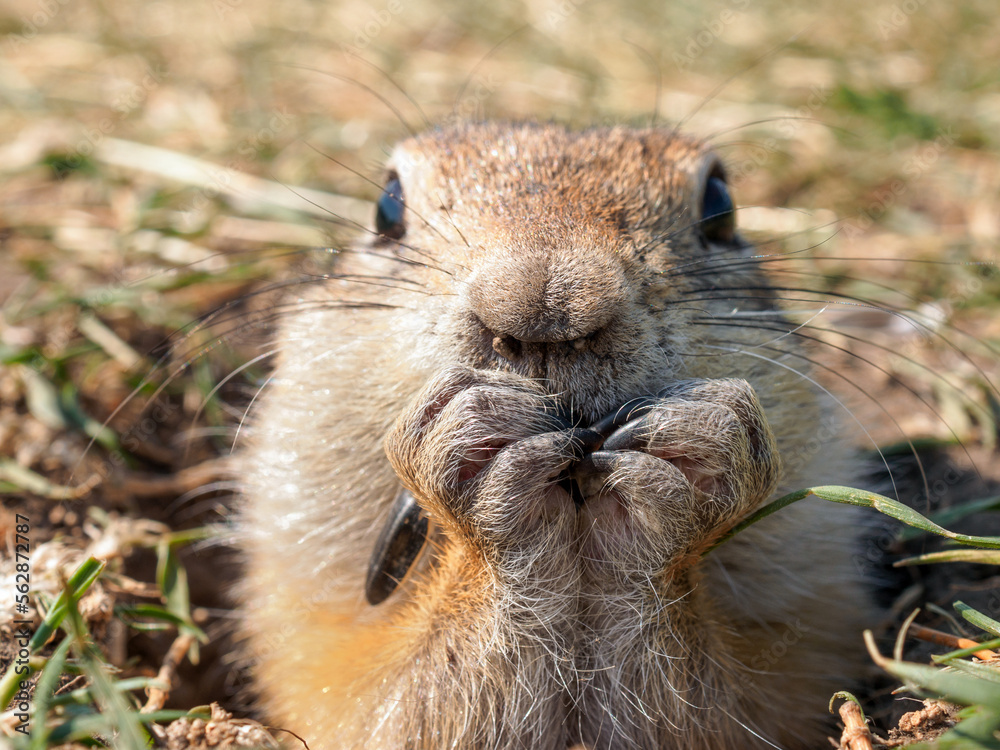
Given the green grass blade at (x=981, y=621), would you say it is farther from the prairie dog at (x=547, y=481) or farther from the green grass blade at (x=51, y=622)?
the green grass blade at (x=51, y=622)

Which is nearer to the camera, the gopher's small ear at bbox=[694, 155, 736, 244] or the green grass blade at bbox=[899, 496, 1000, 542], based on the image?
the green grass blade at bbox=[899, 496, 1000, 542]

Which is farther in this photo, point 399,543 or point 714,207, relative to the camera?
point 714,207

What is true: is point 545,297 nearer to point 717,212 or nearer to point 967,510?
point 717,212

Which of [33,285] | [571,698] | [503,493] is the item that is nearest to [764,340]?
[503,493]

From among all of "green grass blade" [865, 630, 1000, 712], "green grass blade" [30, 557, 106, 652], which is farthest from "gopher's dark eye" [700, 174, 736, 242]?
"green grass blade" [30, 557, 106, 652]

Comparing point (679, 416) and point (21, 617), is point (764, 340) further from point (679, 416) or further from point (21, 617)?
point (21, 617)

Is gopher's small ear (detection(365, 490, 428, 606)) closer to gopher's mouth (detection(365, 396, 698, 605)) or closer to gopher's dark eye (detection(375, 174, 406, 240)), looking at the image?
gopher's mouth (detection(365, 396, 698, 605))

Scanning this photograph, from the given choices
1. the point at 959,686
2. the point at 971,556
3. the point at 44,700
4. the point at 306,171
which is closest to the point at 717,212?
the point at 971,556
